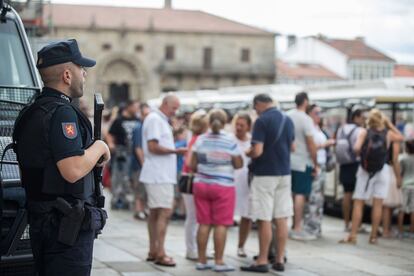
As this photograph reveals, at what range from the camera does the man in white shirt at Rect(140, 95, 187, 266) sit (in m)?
10.1

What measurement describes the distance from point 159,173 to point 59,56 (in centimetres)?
505

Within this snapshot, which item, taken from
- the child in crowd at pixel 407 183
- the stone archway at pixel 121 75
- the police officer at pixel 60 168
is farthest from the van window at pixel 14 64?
the stone archway at pixel 121 75

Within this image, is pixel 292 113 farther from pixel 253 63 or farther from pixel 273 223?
pixel 253 63

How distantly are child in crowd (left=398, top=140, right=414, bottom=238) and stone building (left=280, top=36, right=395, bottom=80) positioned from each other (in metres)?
87.5

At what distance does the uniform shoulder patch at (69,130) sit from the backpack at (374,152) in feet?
26.2

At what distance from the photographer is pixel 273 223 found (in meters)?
10.6

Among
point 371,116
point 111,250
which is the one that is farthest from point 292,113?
point 111,250

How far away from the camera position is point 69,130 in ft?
16.5

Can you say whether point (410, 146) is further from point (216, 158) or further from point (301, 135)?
point (216, 158)

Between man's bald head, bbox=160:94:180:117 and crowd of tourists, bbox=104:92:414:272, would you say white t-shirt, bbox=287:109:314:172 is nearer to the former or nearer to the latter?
crowd of tourists, bbox=104:92:414:272

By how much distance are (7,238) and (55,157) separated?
144 centimetres

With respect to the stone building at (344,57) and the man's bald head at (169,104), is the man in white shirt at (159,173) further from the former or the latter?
the stone building at (344,57)

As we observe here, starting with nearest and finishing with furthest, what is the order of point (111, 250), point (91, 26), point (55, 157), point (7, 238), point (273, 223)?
point (55, 157) < point (7, 238) < point (273, 223) < point (111, 250) < point (91, 26)

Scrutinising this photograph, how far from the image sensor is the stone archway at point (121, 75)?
84.2m
